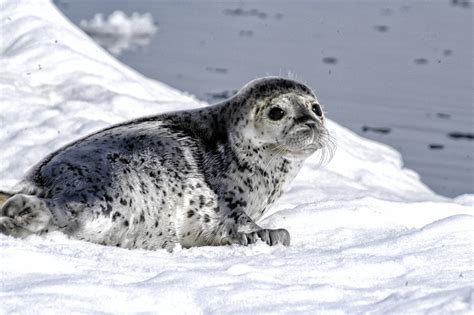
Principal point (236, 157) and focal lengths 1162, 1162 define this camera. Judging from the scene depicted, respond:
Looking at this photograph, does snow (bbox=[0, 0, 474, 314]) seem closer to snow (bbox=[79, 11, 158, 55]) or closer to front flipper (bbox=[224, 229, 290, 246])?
front flipper (bbox=[224, 229, 290, 246])

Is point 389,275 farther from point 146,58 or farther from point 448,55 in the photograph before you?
point 448,55

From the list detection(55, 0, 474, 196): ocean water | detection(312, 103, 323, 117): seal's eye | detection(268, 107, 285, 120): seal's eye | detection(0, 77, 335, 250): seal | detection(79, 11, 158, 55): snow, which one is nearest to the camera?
detection(0, 77, 335, 250): seal

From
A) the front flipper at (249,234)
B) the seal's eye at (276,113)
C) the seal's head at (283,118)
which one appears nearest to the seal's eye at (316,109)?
the seal's head at (283,118)

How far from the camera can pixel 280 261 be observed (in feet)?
15.8

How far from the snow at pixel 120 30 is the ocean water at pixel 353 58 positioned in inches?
8.8

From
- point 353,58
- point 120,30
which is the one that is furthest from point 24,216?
point 120,30

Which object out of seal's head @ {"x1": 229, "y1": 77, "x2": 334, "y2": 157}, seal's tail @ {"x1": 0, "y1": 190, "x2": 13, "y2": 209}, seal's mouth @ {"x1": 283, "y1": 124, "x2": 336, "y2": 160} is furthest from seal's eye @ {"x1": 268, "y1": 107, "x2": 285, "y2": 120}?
seal's tail @ {"x1": 0, "y1": 190, "x2": 13, "y2": 209}

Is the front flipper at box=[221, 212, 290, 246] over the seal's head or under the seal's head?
under

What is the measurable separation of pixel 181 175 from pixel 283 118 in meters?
0.58

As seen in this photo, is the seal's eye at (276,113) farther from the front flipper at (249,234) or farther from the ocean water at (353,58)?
the ocean water at (353,58)

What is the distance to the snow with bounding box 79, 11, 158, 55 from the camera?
1443cm

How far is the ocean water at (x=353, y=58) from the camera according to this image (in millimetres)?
10578

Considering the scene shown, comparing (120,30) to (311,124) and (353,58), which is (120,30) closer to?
(353,58)

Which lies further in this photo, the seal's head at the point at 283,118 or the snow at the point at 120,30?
the snow at the point at 120,30
